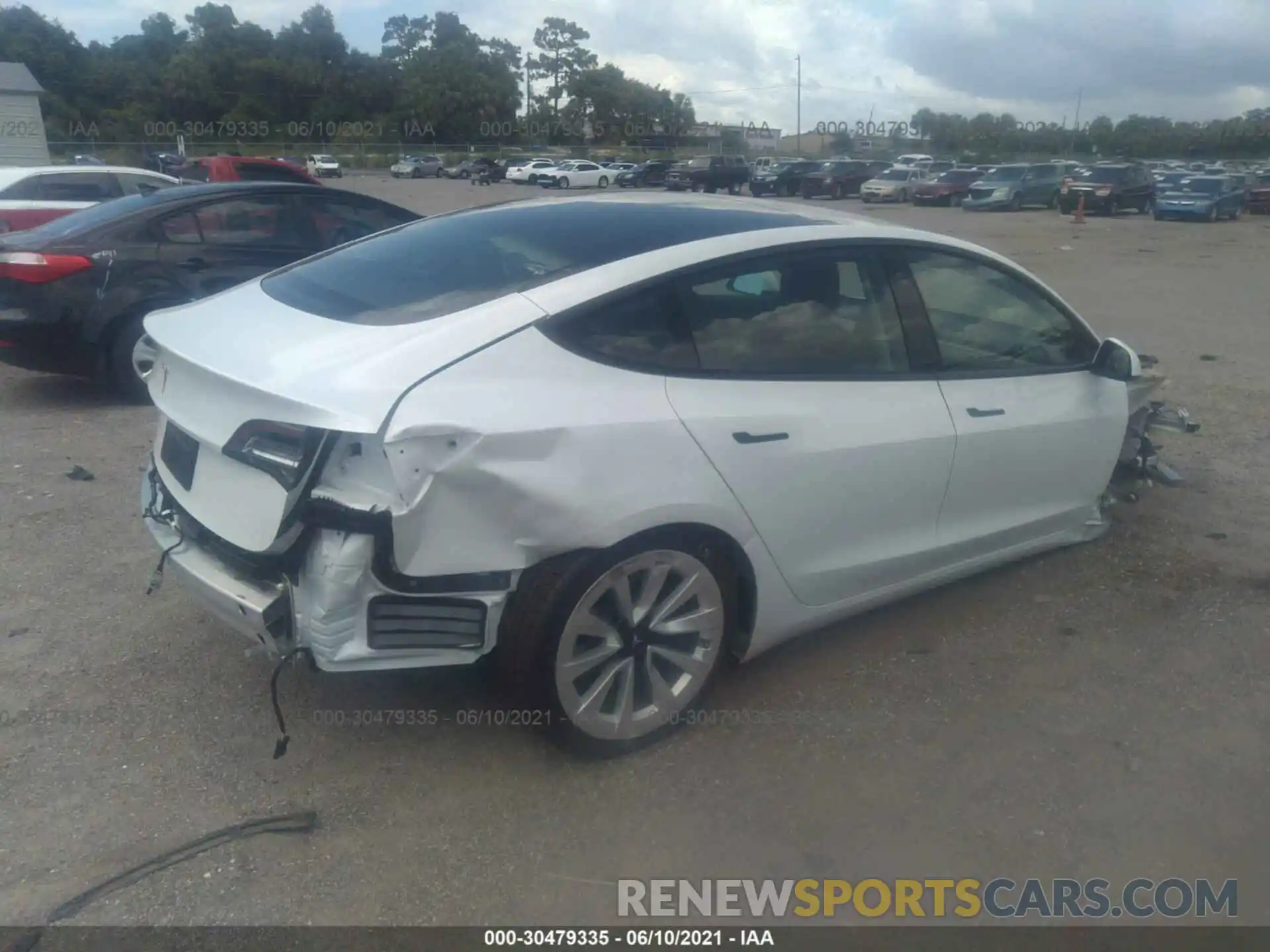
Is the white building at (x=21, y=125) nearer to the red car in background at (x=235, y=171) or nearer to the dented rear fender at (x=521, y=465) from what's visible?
the red car in background at (x=235, y=171)

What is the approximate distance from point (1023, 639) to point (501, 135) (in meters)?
85.6

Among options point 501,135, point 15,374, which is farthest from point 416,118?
point 15,374

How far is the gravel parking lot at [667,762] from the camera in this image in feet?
9.32

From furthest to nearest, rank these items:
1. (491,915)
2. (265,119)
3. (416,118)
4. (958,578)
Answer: (416,118) → (265,119) → (958,578) → (491,915)

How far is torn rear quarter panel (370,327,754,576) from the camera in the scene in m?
2.71

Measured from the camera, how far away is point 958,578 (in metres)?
4.23

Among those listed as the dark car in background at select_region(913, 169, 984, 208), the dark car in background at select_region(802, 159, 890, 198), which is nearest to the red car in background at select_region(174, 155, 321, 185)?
the dark car in background at select_region(913, 169, 984, 208)

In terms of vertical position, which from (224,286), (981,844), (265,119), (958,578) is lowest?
(981,844)

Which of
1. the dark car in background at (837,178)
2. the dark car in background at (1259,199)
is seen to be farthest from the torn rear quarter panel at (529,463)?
the dark car in background at (837,178)

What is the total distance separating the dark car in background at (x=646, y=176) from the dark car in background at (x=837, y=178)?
19.0 ft

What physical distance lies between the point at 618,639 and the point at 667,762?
18.3 inches

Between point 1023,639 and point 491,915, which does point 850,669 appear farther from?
point 491,915
